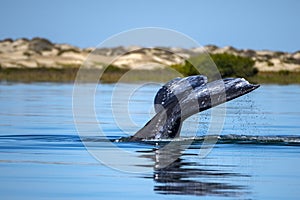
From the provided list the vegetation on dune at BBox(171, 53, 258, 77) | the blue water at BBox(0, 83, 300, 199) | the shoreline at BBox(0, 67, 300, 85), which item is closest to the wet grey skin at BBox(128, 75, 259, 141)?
the blue water at BBox(0, 83, 300, 199)

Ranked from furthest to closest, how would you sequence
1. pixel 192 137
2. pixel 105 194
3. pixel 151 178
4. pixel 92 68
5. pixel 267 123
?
pixel 92 68
pixel 267 123
pixel 192 137
pixel 151 178
pixel 105 194

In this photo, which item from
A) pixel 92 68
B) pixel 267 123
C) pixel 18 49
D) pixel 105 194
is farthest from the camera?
pixel 18 49

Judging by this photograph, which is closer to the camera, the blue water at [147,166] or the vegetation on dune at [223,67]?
the blue water at [147,166]

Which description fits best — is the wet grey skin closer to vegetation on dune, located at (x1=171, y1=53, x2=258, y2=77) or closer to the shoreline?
the shoreline

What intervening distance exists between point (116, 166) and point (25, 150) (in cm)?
244

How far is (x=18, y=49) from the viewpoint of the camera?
124 m

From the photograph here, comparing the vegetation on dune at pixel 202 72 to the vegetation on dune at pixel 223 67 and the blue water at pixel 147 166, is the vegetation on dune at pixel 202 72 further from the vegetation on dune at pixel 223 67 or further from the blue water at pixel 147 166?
the blue water at pixel 147 166

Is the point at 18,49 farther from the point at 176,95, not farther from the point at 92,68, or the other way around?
the point at 176,95

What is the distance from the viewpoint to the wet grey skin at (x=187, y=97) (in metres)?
15.1

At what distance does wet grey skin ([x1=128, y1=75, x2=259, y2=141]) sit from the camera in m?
15.1

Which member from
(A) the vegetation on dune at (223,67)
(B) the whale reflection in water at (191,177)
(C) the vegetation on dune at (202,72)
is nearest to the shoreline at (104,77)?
(C) the vegetation on dune at (202,72)

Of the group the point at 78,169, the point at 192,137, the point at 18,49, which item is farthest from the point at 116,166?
the point at 18,49

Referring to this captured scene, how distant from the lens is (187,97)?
15.5 meters

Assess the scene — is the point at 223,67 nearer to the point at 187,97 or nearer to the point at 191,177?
the point at 187,97
